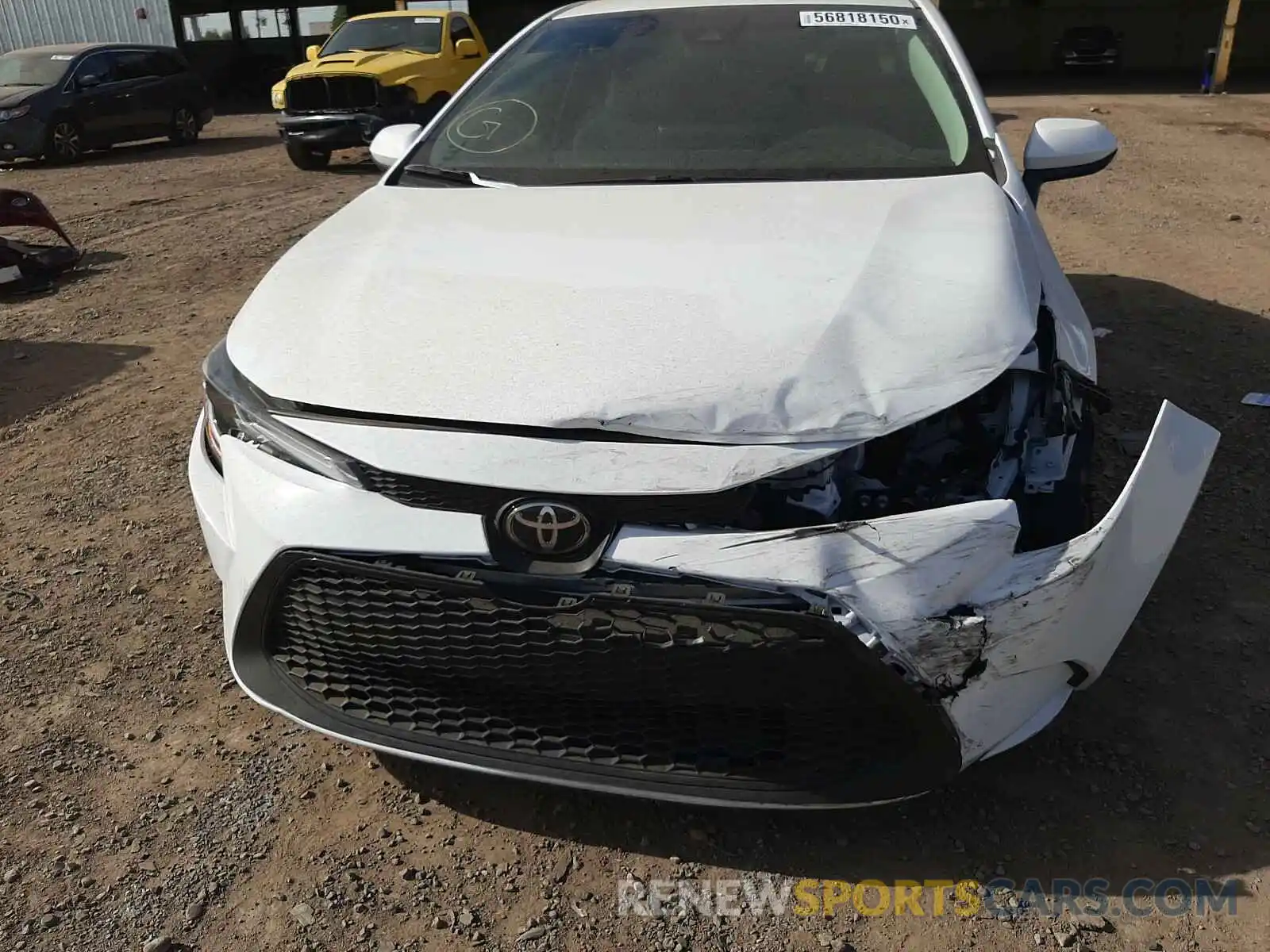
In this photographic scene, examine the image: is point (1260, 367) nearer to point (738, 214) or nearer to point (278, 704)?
point (738, 214)

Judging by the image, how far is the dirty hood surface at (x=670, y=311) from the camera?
173cm

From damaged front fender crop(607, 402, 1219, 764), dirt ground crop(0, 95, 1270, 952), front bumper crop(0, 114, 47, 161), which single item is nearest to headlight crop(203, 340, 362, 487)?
damaged front fender crop(607, 402, 1219, 764)

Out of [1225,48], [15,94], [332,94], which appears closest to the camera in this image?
[332,94]

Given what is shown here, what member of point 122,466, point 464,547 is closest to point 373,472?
point 464,547

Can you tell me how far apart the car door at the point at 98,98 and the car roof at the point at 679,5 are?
36.4 ft

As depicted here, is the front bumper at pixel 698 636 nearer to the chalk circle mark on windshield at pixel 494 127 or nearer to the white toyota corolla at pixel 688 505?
the white toyota corolla at pixel 688 505

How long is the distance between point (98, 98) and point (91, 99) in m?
0.11

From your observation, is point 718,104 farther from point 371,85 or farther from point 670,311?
point 371,85

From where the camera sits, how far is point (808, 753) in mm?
1805

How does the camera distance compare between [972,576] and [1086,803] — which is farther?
[1086,803]

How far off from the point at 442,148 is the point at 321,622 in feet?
5.77

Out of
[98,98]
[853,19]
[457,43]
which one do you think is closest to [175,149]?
[98,98]

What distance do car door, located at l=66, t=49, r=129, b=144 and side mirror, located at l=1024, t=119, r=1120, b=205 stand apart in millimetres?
12606

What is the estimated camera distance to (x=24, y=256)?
6.43 m
